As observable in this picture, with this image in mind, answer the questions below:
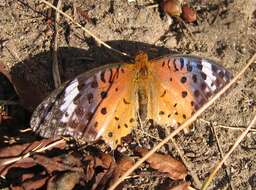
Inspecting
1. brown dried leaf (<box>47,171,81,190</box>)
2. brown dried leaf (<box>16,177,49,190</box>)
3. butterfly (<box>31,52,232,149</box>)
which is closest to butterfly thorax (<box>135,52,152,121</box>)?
butterfly (<box>31,52,232,149</box>)

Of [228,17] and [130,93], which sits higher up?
[228,17]

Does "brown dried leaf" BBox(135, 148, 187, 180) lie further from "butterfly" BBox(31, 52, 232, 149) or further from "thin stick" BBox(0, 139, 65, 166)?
"thin stick" BBox(0, 139, 65, 166)

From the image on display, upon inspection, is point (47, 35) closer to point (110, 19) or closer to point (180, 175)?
point (110, 19)

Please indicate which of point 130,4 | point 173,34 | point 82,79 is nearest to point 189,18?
point 173,34

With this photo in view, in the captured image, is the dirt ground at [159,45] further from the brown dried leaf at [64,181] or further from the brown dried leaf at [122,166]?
the brown dried leaf at [64,181]

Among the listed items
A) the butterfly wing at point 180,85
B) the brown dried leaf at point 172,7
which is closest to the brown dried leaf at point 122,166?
the butterfly wing at point 180,85

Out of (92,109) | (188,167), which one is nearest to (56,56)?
(92,109)
